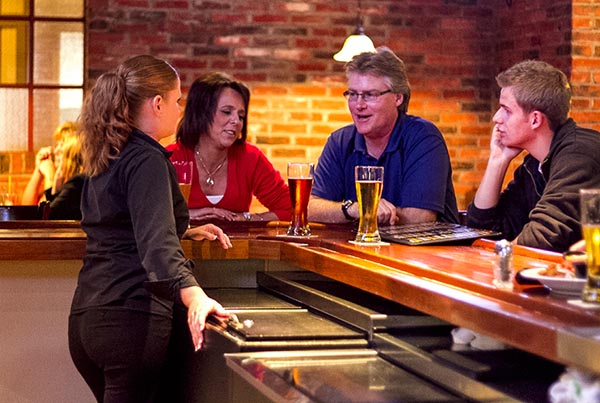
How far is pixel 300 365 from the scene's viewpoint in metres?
2.19

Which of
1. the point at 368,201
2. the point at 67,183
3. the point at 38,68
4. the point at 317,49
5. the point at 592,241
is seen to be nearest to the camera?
the point at 592,241

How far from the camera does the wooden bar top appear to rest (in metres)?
1.52

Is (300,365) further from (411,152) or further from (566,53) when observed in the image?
(566,53)

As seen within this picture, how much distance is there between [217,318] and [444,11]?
14.5ft

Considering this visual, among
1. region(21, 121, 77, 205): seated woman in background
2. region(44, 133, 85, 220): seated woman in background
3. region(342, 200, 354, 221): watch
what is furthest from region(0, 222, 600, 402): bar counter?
region(21, 121, 77, 205): seated woman in background

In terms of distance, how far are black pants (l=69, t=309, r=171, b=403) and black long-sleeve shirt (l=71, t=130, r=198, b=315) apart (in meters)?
0.03

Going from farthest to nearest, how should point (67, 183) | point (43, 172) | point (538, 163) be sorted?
1. point (43, 172)
2. point (67, 183)
3. point (538, 163)

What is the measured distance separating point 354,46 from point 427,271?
3815mm

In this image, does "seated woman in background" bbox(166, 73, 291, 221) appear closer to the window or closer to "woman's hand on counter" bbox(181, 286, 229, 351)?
"woman's hand on counter" bbox(181, 286, 229, 351)

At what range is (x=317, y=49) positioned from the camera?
6.30 m

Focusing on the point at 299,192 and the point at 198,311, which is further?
the point at 299,192

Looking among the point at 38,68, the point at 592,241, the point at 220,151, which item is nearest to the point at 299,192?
the point at 220,151

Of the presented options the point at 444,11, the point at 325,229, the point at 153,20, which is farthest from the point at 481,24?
the point at 325,229

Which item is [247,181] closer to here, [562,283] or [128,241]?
[128,241]
